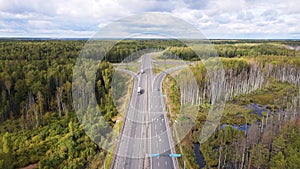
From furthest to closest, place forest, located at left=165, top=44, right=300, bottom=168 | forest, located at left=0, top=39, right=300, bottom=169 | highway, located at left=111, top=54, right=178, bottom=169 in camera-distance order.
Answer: forest, located at left=165, top=44, right=300, bottom=168 → forest, located at left=0, top=39, right=300, bottom=169 → highway, located at left=111, top=54, right=178, bottom=169

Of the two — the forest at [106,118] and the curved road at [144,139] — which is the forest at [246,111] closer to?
the forest at [106,118]

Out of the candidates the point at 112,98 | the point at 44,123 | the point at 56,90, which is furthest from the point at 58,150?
the point at 56,90

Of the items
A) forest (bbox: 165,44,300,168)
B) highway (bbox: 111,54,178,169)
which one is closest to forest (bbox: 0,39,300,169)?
forest (bbox: 165,44,300,168)

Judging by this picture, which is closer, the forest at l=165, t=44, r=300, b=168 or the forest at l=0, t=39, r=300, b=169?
the forest at l=0, t=39, r=300, b=169

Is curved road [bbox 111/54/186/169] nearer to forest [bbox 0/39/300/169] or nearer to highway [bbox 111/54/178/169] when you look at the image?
highway [bbox 111/54/178/169]

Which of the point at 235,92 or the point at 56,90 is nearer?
the point at 56,90

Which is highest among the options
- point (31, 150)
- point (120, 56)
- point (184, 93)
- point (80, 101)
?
point (120, 56)

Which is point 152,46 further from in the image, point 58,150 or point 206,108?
point 58,150
